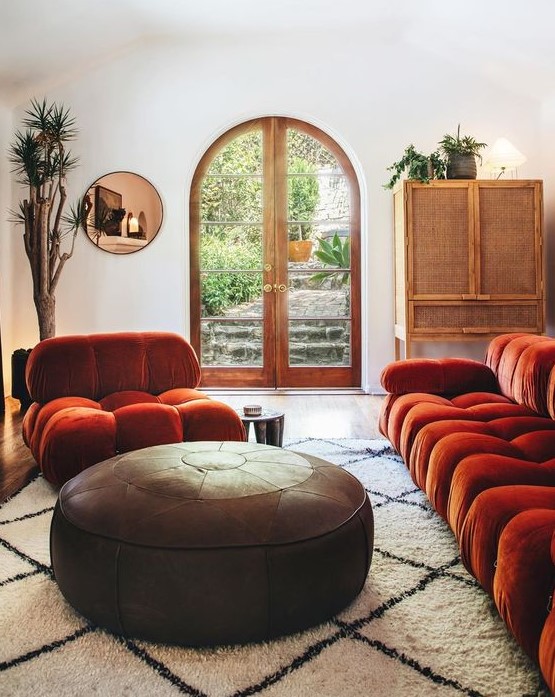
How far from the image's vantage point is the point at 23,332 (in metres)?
5.50

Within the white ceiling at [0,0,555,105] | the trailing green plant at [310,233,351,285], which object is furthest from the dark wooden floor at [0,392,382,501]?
the white ceiling at [0,0,555,105]

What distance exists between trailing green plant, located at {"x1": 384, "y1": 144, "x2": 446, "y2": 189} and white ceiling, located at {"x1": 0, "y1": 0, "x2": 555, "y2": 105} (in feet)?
3.09

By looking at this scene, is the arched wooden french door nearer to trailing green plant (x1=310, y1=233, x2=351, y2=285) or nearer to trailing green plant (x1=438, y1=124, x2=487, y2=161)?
trailing green plant (x1=310, y1=233, x2=351, y2=285)

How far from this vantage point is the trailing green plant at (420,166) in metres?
4.82

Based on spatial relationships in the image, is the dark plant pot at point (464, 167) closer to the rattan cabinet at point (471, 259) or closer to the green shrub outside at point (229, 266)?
the rattan cabinet at point (471, 259)

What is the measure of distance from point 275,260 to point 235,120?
1.27 metres

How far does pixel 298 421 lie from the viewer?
4242mm

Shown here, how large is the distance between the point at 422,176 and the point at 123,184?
100 inches

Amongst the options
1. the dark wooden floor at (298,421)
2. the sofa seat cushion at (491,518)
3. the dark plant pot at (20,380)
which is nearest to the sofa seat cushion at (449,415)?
the sofa seat cushion at (491,518)

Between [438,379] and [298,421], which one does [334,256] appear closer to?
[298,421]

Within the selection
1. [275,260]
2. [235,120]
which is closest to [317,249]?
[275,260]

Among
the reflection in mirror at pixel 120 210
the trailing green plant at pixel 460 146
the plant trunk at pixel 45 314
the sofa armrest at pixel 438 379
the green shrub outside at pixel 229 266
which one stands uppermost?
the trailing green plant at pixel 460 146

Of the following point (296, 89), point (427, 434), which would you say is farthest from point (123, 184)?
point (427, 434)

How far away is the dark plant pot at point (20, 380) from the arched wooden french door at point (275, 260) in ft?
4.81
